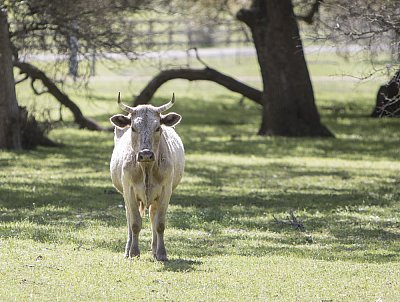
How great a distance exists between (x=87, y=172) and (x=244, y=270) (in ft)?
39.6

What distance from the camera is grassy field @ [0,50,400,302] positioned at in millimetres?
11461

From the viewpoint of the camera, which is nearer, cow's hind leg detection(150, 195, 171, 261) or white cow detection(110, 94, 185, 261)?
white cow detection(110, 94, 185, 261)

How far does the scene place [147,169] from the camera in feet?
42.7

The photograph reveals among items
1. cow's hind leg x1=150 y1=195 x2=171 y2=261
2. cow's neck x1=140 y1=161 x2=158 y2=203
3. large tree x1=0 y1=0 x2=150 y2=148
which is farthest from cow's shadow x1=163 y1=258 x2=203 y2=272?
large tree x1=0 y1=0 x2=150 y2=148

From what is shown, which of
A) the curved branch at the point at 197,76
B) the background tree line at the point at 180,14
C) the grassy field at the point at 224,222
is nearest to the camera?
the grassy field at the point at 224,222

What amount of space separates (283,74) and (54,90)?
689 cm

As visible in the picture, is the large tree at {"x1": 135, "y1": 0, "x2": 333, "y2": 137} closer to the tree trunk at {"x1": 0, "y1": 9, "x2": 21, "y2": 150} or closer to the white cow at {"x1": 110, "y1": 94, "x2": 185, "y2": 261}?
the tree trunk at {"x1": 0, "y1": 9, "x2": 21, "y2": 150}

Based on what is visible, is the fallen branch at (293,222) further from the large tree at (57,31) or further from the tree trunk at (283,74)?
the tree trunk at (283,74)

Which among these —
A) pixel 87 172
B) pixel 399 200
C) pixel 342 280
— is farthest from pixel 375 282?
pixel 87 172

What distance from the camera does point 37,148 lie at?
28547 mm

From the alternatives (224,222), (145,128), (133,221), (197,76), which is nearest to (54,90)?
(197,76)

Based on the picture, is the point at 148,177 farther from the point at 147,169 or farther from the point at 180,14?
the point at 180,14

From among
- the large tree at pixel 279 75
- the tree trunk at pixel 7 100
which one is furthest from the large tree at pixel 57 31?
the large tree at pixel 279 75

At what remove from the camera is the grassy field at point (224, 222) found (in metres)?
11.5
